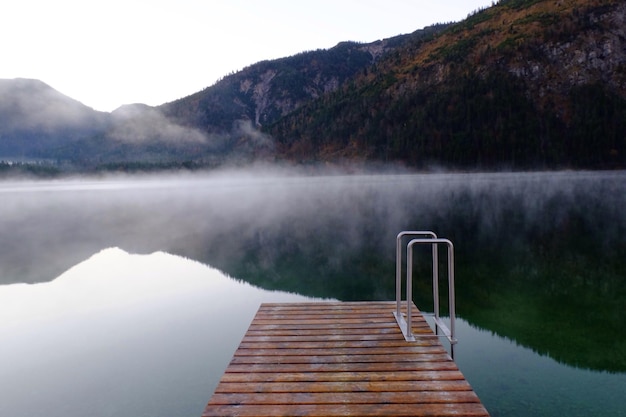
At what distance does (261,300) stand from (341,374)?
26.9ft

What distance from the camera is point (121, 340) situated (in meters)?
10.5

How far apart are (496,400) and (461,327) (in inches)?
136

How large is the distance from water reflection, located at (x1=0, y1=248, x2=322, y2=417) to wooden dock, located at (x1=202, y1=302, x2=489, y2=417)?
1.84 metres

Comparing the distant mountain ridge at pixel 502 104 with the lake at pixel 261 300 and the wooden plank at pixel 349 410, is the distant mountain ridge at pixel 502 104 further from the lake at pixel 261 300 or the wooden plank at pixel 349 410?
the wooden plank at pixel 349 410

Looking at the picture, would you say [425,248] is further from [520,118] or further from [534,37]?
[534,37]

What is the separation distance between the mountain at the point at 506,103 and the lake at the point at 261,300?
103920mm

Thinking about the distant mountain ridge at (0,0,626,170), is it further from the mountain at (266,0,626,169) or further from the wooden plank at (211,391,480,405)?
the wooden plank at (211,391,480,405)

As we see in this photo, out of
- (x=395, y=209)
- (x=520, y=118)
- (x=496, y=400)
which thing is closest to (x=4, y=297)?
(x=496, y=400)

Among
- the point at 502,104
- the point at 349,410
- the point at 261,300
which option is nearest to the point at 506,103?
the point at 502,104

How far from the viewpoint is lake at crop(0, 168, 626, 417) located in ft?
25.3

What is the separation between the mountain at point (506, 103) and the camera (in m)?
123

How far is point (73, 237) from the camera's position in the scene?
97.7ft

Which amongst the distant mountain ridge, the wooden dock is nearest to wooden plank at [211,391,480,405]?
the wooden dock

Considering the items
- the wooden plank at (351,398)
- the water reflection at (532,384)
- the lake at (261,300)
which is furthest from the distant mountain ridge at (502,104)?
the wooden plank at (351,398)
